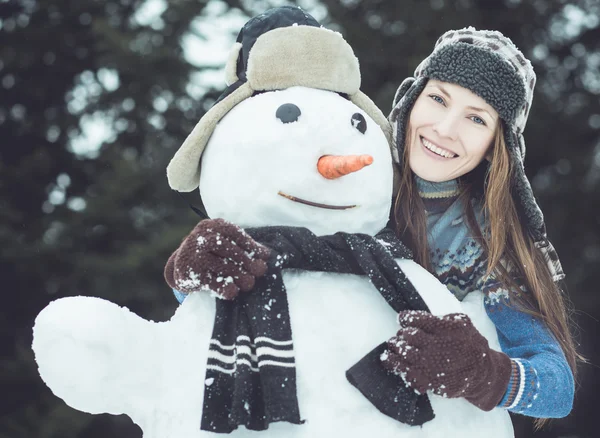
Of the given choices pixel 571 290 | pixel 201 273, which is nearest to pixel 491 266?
pixel 201 273

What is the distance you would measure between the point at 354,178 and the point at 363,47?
2.49 m

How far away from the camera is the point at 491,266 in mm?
1577

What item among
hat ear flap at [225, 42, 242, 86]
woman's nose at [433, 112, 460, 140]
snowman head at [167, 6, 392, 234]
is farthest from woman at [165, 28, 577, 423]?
hat ear flap at [225, 42, 242, 86]

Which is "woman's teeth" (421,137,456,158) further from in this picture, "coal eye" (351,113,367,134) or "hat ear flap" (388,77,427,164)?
"coal eye" (351,113,367,134)

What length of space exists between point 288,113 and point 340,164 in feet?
0.48

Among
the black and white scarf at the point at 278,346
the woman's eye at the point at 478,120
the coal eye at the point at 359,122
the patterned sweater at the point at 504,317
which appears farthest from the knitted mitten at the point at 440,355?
the woman's eye at the point at 478,120

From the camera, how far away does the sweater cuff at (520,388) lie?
4.65 ft

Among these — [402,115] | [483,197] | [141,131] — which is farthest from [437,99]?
[141,131]

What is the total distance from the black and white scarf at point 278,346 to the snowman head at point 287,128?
74 mm

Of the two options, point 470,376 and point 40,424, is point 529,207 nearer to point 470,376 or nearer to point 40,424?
point 470,376

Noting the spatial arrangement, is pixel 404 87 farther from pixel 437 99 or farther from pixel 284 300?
pixel 284 300

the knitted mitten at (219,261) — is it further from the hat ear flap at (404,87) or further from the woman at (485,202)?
the hat ear flap at (404,87)

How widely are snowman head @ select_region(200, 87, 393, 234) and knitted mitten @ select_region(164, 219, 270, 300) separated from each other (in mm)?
128

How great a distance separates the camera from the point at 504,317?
1575 millimetres
